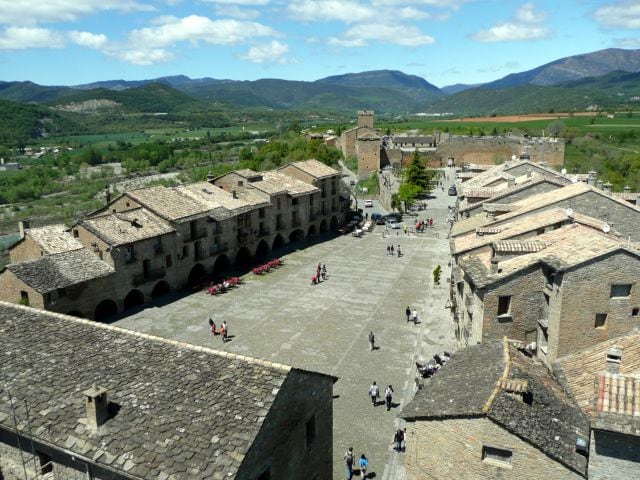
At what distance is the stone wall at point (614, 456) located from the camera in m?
13.0

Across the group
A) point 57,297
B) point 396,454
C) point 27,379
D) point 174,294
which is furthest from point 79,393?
point 174,294

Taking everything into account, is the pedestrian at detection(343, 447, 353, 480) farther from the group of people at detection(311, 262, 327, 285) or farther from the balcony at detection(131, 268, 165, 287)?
the group of people at detection(311, 262, 327, 285)

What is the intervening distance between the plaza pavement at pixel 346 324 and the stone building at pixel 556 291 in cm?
690

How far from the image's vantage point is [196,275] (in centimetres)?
5062

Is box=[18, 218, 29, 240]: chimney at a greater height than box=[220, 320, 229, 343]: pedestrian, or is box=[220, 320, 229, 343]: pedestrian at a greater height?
box=[18, 218, 29, 240]: chimney

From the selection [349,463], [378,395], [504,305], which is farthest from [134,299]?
[504,305]

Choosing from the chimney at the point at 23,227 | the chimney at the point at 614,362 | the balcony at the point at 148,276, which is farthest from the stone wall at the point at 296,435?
the chimney at the point at 23,227

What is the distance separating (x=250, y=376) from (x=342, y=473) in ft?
33.1

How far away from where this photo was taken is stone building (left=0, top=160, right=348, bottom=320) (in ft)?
123

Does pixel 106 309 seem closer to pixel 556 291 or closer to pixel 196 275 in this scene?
pixel 196 275

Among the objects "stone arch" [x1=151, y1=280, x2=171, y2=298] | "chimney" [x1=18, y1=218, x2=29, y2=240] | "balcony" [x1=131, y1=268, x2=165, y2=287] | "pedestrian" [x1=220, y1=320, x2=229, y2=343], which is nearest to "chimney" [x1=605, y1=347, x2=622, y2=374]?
"pedestrian" [x1=220, y1=320, x2=229, y2=343]

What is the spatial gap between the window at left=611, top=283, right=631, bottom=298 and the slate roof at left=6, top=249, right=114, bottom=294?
108 ft

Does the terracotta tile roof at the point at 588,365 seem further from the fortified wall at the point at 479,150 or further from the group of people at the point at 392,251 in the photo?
the fortified wall at the point at 479,150

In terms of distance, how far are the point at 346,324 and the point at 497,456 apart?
22757mm
